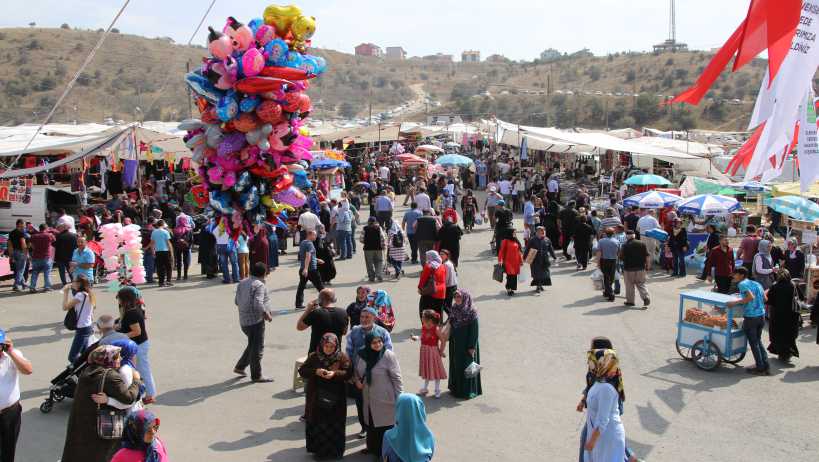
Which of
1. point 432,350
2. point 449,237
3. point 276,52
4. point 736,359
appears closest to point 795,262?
point 736,359

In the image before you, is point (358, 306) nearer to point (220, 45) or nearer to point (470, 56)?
point (220, 45)

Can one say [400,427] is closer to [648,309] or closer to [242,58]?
[242,58]

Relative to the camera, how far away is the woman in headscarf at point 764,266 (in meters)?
12.6

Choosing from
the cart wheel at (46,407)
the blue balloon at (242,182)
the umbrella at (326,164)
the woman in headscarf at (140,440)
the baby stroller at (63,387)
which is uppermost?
the blue balloon at (242,182)

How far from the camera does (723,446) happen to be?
302 inches

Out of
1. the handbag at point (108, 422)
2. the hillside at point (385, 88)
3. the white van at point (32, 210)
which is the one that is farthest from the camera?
the hillside at point (385, 88)

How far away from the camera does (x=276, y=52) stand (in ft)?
27.3

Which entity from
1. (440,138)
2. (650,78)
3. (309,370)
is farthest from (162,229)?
(650,78)

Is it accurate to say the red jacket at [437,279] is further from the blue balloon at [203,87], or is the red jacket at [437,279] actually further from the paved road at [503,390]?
the blue balloon at [203,87]

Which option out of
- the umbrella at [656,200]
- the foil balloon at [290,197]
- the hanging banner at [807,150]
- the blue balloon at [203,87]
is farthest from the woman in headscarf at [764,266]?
the blue balloon at [203,87]

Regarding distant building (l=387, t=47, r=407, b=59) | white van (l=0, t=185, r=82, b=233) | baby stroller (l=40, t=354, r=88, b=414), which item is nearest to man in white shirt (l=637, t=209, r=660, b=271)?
baby stroller (l=40, t=354, r=88, b=414)

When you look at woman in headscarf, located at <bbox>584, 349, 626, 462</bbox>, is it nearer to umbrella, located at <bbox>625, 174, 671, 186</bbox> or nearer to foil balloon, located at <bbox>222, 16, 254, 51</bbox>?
foil balloon, located at <bbox>222, 16, 254, 51</bbox>

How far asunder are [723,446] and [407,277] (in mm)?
9053

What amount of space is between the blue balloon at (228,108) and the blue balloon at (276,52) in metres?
0.55
